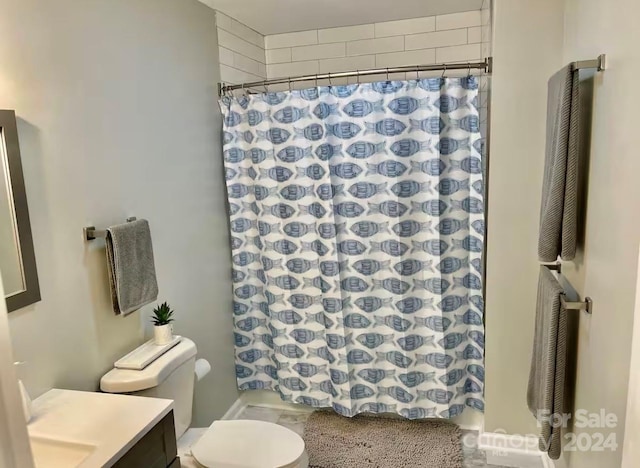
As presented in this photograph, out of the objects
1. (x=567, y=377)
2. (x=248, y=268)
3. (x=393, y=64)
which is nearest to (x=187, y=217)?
(x=248, y=268)

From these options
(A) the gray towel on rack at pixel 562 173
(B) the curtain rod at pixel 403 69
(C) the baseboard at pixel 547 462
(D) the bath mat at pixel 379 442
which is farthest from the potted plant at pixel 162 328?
(C) the baseboard at pixel 547 462

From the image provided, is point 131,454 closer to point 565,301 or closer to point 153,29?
point 565,301

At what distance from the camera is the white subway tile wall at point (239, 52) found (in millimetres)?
2719

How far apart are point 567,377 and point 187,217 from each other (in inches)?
71.6

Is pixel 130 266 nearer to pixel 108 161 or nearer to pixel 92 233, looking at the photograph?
pixel 92 233

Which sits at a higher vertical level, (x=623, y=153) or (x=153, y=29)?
(x=153, y=29)

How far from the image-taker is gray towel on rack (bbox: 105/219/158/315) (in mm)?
1826

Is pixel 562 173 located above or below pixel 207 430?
above

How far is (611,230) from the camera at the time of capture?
1.40 metres

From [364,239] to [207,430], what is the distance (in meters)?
1.20

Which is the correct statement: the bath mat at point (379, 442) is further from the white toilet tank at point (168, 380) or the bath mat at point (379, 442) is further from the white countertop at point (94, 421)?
the white countertop at point (94, 421)

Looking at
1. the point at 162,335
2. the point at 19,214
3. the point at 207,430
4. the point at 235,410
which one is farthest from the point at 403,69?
the point at 235,410

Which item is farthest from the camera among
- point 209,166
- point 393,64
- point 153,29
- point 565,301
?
point 393,64

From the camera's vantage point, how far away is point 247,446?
1917 mm
